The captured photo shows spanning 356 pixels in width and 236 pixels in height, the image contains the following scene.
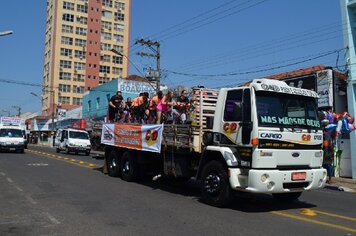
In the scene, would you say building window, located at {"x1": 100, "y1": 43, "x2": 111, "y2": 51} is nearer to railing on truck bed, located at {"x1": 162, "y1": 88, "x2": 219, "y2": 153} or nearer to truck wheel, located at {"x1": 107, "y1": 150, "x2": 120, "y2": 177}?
truck wheel, located at {"x1": 107, "y1": 150, "x2": 120, "y2": 177}

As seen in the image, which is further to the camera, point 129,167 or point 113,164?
point 113,164

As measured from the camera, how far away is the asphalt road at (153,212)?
6.93 metres

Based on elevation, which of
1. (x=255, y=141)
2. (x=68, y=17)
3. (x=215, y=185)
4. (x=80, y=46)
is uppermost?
(x=68, y=17)

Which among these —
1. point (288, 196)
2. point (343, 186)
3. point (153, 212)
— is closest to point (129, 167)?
point (153, 212)

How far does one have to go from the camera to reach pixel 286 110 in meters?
8.87

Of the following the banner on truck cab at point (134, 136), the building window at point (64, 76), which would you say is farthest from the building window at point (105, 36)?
the banner on truck cab at point (134, 136)

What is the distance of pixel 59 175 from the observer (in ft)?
48.9

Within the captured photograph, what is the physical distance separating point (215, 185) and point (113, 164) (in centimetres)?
659

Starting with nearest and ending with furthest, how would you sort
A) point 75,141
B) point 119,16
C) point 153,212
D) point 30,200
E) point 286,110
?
point 153,212 < point 286,110 < point 30,200 < point 75,141 < point 119,16

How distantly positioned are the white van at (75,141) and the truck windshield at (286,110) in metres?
24.6

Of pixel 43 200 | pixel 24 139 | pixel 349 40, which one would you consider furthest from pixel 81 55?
pixel 43 200

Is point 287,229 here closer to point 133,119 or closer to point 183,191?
point 183,191

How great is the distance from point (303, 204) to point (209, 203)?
2.27 metres

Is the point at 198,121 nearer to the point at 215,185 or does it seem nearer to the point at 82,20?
the point at 215,185
